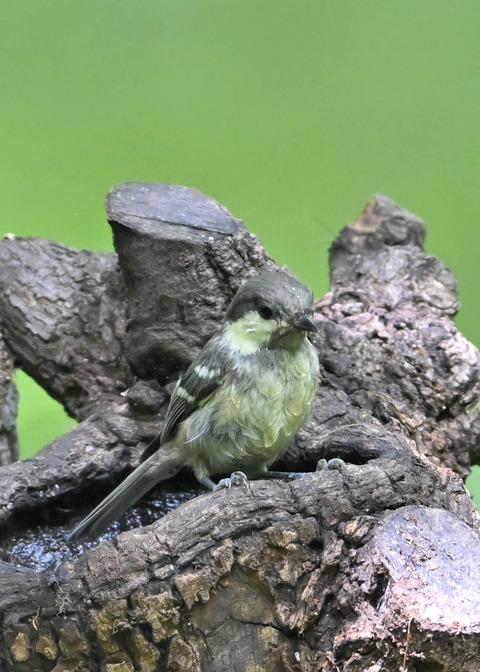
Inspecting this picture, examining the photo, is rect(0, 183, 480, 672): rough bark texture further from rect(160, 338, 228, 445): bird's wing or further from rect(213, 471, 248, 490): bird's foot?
rect(160, 338, 228, 445): bird's wing

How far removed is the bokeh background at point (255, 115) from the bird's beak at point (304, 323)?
→ 1.83 m

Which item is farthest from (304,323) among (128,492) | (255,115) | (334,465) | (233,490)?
(255,115)

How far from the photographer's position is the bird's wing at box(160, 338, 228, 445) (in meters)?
2.21

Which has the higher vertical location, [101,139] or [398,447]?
[101,139]

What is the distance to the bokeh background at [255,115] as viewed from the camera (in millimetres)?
3598

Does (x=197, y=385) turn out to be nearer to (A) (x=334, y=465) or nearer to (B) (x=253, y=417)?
(B) (x=253, y=417)

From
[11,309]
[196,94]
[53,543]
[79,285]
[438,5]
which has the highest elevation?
[438,5]

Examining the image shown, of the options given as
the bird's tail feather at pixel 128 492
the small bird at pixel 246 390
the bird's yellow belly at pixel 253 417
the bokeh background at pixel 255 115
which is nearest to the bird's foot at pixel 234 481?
the small bird at pixel 246 390

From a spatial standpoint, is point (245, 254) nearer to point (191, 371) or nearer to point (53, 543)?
point (191, 371)

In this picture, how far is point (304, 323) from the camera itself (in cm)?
205

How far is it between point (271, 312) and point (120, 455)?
0.74 meters

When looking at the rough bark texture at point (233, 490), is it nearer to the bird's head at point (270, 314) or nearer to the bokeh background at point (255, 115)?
the bird's head at point (270, 314)

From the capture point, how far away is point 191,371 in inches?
91.4

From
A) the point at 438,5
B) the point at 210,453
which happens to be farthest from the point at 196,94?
the point at 210,453
